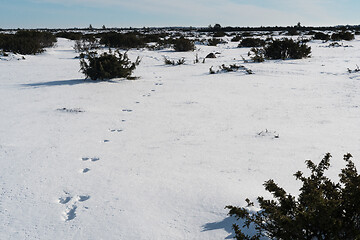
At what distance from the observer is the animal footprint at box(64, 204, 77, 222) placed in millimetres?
2084

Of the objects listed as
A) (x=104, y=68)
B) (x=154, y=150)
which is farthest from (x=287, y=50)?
(x=154, y=150)

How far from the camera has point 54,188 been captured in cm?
248

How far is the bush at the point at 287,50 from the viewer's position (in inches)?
423

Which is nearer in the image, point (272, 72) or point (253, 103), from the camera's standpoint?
point (253, 103)

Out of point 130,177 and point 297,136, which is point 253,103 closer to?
point 297,136

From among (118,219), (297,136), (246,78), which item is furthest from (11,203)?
(246,78)

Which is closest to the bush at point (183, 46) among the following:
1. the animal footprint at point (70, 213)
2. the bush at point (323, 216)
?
the animal footprint at point (70, 213)

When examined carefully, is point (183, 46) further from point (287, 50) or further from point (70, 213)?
point (70, 213)

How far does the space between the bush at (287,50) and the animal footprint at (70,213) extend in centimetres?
1024

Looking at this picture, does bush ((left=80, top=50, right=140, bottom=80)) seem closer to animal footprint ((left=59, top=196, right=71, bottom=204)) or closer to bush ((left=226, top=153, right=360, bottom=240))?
animal footprint ((left=59, top=196, right=71, bottom=204))

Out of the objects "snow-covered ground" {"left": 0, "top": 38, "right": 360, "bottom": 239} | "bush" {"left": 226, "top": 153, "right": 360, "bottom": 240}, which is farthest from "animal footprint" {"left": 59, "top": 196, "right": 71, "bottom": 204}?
"bush" {"left": 226, "top": 153, "right": 360, "bottom": 240}

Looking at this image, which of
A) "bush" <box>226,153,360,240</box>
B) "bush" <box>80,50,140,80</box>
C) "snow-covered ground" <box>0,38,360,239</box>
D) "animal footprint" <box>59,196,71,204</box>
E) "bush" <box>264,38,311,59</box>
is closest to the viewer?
"bush" <box>226,153,360,240</box>

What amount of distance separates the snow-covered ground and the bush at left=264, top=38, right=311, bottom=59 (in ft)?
14.3

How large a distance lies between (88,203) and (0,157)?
1.47 m
